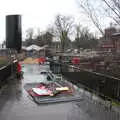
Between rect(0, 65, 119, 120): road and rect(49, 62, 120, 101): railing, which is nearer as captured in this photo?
rect(0, 65, 119, 120): road

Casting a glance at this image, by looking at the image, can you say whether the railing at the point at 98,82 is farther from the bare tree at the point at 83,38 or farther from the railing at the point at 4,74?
the bare tree at the point at 83,38

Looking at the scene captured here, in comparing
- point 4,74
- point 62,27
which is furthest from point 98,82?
point 62,27

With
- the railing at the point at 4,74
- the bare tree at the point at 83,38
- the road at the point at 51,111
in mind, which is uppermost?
the bare tree at the point at 83,38

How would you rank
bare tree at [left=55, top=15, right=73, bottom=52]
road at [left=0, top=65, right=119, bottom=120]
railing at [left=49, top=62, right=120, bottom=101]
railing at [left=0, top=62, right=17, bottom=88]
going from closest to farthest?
1. road at [left=0, top=65, right=119, bottom=120]
2. railing at [left=49, top=62, right=120, bottom=101]
3. railing at [left=0, top=62, right=17, bottom=88]
4. bare tree at [left=55, top=15, right=73, bottom=52]

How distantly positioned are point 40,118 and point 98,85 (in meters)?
3.51

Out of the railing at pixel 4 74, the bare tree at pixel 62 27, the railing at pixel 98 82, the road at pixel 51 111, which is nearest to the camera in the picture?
the road at pixel 51 111

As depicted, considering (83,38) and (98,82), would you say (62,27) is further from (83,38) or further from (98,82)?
(98,82)

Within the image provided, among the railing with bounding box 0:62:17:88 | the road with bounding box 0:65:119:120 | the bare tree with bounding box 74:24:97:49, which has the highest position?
the bare tree with bounding box 74:24:97:49

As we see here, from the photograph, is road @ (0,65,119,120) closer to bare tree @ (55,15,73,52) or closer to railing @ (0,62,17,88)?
railing @ (0,62,17,88)

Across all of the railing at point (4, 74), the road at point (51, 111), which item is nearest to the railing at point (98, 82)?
the road at point (51, 111)

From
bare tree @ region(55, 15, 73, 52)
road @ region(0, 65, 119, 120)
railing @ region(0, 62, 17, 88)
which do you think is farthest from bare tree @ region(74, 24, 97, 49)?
road @ region(0, 65, 119, 120)

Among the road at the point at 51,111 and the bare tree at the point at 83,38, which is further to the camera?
the bare tree at the point at 83,38

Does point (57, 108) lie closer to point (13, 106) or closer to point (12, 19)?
point (13, 106)

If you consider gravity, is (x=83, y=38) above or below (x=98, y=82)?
above
